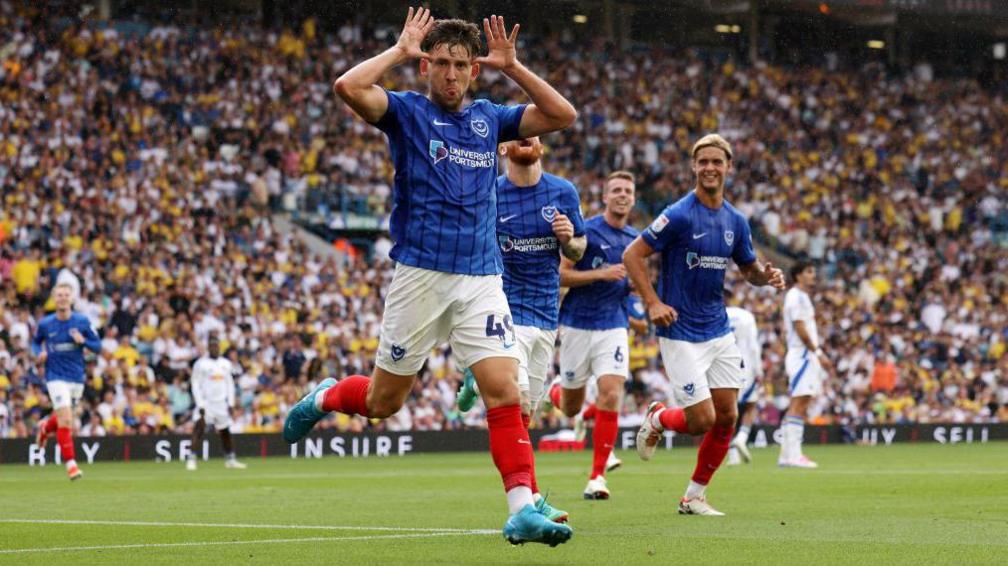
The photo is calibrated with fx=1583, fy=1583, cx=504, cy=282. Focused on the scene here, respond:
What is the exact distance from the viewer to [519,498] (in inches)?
313

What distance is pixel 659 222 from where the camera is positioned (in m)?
11.9

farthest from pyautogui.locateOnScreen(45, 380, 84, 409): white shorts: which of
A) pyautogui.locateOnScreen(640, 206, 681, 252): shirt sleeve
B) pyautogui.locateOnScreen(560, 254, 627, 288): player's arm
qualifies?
pyautogui.locateOnScreen(640, 206, 681, 252): shirt sleeve

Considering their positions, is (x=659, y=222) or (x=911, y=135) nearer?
(x=659, y=222)

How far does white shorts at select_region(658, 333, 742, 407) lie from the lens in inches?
464

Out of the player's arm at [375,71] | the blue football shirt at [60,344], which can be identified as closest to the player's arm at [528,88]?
the player's arm at [375,71]

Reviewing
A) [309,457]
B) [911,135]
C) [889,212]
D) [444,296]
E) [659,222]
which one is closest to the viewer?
[444,296]

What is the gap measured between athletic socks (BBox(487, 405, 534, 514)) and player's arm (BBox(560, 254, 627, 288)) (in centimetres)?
524

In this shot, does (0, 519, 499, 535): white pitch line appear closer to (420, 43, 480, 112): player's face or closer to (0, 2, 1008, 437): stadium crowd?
(420, 43, 480, 112): player's face

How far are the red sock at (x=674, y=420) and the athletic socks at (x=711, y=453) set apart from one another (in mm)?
267

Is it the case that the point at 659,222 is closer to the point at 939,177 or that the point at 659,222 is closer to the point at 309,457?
the point at 309,457

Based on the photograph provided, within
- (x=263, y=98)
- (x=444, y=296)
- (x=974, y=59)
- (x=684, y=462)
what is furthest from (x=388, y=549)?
(x=974, y=59)

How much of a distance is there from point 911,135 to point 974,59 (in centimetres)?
497

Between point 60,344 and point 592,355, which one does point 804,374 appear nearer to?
point 592,355

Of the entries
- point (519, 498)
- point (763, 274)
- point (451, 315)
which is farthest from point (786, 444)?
point (519, 498)
